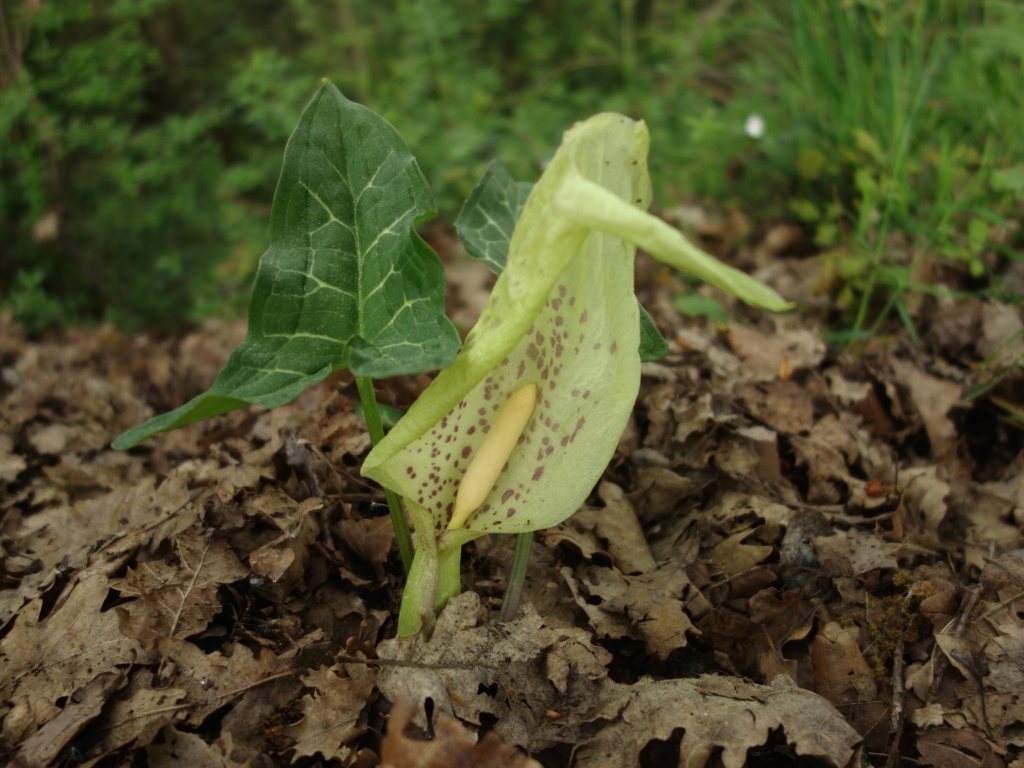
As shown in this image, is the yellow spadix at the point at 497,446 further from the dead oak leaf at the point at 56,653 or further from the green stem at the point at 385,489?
the dead oak leaf at the point at 56,653

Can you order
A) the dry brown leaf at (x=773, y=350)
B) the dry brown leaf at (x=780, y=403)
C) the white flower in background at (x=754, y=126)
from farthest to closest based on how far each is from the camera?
the white flower in background at (x=754, y=126) → the dry brown leaf at (x=773, y=350) → the dry brown leaf at (x=780, y=403)

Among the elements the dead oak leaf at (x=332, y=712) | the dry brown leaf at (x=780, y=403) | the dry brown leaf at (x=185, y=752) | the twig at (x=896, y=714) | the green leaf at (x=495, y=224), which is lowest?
the twig at (x=896, y=714)

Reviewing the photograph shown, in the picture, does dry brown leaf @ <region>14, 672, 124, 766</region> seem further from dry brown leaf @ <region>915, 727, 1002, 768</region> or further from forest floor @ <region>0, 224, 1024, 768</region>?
dry brown leaf @ <region>915, 727, 1002, 768</region>

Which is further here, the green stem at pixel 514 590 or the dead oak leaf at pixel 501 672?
the green stem at pixel 514 590

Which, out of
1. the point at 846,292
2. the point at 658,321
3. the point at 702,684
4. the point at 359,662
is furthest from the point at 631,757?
the point at 846,292

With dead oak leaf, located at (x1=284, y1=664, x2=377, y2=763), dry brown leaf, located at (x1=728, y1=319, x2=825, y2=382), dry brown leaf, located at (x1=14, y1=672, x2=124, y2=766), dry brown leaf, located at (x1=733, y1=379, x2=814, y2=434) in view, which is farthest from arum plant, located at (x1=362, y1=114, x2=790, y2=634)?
dry brown leaf, located at (x1=728, y1=319, x2=825, y2=382)

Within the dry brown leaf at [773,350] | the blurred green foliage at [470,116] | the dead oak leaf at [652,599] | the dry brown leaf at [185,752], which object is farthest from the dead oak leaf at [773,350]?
the dry brown leaf at [185,752]

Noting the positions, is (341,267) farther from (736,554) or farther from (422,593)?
(736,554)
